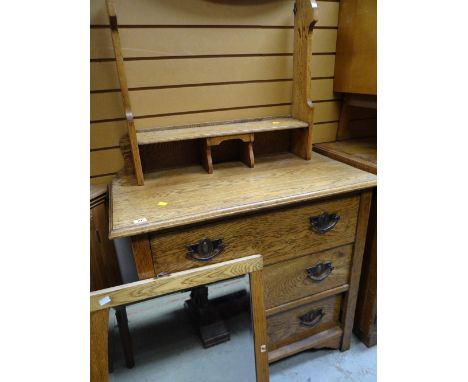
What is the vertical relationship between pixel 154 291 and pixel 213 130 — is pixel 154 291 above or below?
below

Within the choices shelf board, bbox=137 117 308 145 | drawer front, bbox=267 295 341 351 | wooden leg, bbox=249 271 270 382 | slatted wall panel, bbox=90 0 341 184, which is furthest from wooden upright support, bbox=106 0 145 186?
drawer front, bbox=267 295 341 351

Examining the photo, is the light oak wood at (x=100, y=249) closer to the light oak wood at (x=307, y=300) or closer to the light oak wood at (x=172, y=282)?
the light oak wood at (x=172, y=282)

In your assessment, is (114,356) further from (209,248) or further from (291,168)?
(291,168)

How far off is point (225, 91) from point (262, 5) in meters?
0.37

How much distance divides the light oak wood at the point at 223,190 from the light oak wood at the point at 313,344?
687 mm

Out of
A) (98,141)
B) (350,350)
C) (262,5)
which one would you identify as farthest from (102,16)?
(350,350)

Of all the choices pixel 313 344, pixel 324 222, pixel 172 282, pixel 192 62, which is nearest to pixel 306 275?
pixel 324 222

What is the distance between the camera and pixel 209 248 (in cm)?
89

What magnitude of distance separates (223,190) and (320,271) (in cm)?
51

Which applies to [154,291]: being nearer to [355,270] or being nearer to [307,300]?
[307,300]

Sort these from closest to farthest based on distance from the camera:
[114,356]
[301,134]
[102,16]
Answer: [114,356] < [102,16] < [301,134]

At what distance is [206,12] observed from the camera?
1.11 meters

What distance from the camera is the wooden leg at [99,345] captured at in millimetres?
770

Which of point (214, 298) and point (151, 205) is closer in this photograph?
point (151, 205)
